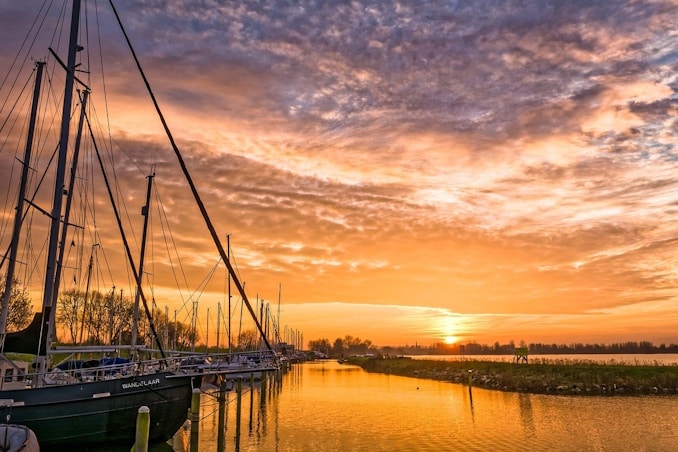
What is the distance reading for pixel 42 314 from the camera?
85.7 ft

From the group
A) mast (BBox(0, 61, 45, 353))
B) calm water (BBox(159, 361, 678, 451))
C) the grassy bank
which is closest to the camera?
mast (BBox(0, 61, 45, 353))

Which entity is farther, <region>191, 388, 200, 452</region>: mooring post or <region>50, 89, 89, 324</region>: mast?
<region>50, 89, 89, 324</region>: mast

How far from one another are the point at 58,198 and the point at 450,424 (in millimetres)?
31250

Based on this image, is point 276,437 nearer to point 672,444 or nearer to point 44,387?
point 44,387

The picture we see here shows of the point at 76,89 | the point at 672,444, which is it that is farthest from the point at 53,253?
the point at 672,444

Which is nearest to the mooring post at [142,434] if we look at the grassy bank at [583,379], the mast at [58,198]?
the mast at [58,198]

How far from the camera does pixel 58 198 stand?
88.5 ft

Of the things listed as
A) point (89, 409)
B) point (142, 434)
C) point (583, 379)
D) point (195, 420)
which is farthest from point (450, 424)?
point (583, 379)

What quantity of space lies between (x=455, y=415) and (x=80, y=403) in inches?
1205

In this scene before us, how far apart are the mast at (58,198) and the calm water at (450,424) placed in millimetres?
10346

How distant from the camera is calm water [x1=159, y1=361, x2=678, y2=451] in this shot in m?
30.5

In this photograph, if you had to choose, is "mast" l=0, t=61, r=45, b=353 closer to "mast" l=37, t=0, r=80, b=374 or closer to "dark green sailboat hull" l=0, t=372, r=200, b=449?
"mast" l=37, t=0, r=80, b=374

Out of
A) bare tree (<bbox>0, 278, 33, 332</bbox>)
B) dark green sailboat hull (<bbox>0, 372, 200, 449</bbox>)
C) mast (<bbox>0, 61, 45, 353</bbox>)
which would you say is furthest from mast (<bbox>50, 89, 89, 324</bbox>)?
bare tree (<bbox>0, 278, 33, 332</bbox>)

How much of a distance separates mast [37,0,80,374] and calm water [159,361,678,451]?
10346 mm
